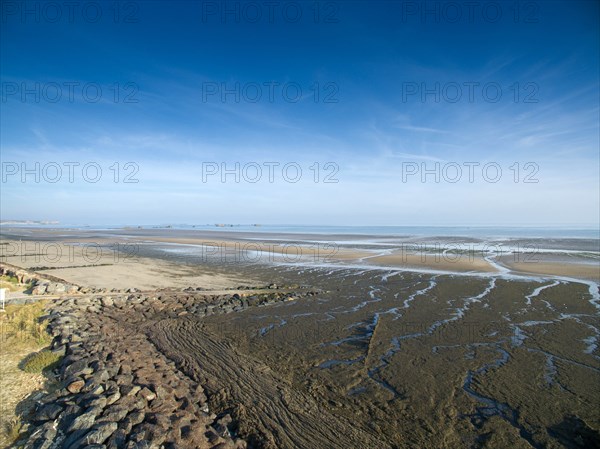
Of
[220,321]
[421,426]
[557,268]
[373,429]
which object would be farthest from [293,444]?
[557,268]

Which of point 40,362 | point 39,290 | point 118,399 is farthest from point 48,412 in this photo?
point 39,290

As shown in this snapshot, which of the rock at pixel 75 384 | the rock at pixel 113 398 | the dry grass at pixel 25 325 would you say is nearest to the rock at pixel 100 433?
the rock at pixel 113 398

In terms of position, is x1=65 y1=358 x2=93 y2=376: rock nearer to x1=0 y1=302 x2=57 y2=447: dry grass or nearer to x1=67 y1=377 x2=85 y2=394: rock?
x1=67 y1=377 x2=85 y2=394: rock

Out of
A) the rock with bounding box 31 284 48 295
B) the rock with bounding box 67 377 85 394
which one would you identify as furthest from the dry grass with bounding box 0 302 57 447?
the rock with bounding box 31 284 48 295

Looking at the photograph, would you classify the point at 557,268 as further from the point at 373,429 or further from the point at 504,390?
the point at 373,429

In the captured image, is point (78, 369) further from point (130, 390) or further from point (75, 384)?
point (130, 390)
